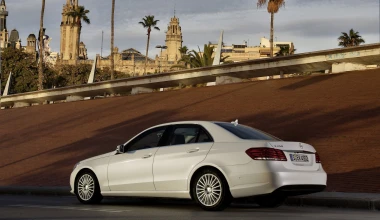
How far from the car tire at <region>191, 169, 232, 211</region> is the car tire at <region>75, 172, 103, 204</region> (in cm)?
227

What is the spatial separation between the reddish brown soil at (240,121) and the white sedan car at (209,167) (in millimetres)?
3453

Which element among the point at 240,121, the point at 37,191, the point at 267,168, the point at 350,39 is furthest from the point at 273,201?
the point at 350,39

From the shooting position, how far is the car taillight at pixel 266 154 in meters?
10.9

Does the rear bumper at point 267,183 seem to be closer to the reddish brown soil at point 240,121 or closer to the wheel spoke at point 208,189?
the wheel spoke at point 208,189

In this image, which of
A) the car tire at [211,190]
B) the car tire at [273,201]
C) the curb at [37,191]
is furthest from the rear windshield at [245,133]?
the curb at [37,191]

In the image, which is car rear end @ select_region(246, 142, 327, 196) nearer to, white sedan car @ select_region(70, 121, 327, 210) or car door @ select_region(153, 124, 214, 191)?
white sedan car @ select_region(70, 121, 327, 210)

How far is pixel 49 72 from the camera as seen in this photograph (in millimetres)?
110500

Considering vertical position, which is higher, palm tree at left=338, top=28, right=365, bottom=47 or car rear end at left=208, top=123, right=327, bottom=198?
palm tree at left=338, top=28, right=365, bottom=47

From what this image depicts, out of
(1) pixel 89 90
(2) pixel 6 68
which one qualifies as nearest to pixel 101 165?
(1) pixel 89 90

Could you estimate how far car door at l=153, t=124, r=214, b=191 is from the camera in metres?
11.5

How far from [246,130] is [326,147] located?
7.91 metres

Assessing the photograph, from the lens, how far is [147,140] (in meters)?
12.5

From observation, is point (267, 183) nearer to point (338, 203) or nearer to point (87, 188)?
point (338, 203)

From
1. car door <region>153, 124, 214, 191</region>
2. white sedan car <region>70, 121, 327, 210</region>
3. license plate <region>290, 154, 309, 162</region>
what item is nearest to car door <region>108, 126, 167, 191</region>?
white sedan car <region>70, 121, 327, 210</region>
